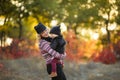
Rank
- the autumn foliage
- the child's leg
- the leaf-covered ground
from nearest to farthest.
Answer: the child's leg → the leaf-covered ground → the autumn foliage

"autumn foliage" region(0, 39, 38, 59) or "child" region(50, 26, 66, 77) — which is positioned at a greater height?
"autumn foliage" region(0, 39, 38, 59)

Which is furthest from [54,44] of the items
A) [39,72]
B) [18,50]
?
[18,50]

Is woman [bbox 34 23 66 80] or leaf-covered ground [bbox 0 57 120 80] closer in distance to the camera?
woman [bbox 34 23 66 80]

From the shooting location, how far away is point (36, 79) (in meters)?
11.8

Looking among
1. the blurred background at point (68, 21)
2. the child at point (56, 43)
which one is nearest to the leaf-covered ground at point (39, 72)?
the blurred background at point (68, 21)

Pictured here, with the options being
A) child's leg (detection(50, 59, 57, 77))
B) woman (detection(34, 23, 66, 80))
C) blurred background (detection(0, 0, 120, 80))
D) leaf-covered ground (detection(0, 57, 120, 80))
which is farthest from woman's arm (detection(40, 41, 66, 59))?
blurred background (detection(0, 0, 120, 80))

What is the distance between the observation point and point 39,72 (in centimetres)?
1304

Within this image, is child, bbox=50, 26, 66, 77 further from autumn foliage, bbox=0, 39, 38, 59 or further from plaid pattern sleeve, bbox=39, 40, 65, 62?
autumn foliage, bbox=0, 39, 38, 59

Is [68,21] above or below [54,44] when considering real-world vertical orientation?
above

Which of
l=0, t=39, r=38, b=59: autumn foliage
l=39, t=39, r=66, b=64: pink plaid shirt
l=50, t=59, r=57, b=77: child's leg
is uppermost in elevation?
l=0, t=39, r=38, b=59: autumn foliage

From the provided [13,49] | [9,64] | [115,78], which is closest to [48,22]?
[13,49]

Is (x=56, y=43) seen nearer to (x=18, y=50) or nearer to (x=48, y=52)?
(x=48, y=52)

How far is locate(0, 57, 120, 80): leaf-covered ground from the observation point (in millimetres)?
12070

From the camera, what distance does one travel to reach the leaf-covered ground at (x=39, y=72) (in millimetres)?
12070
